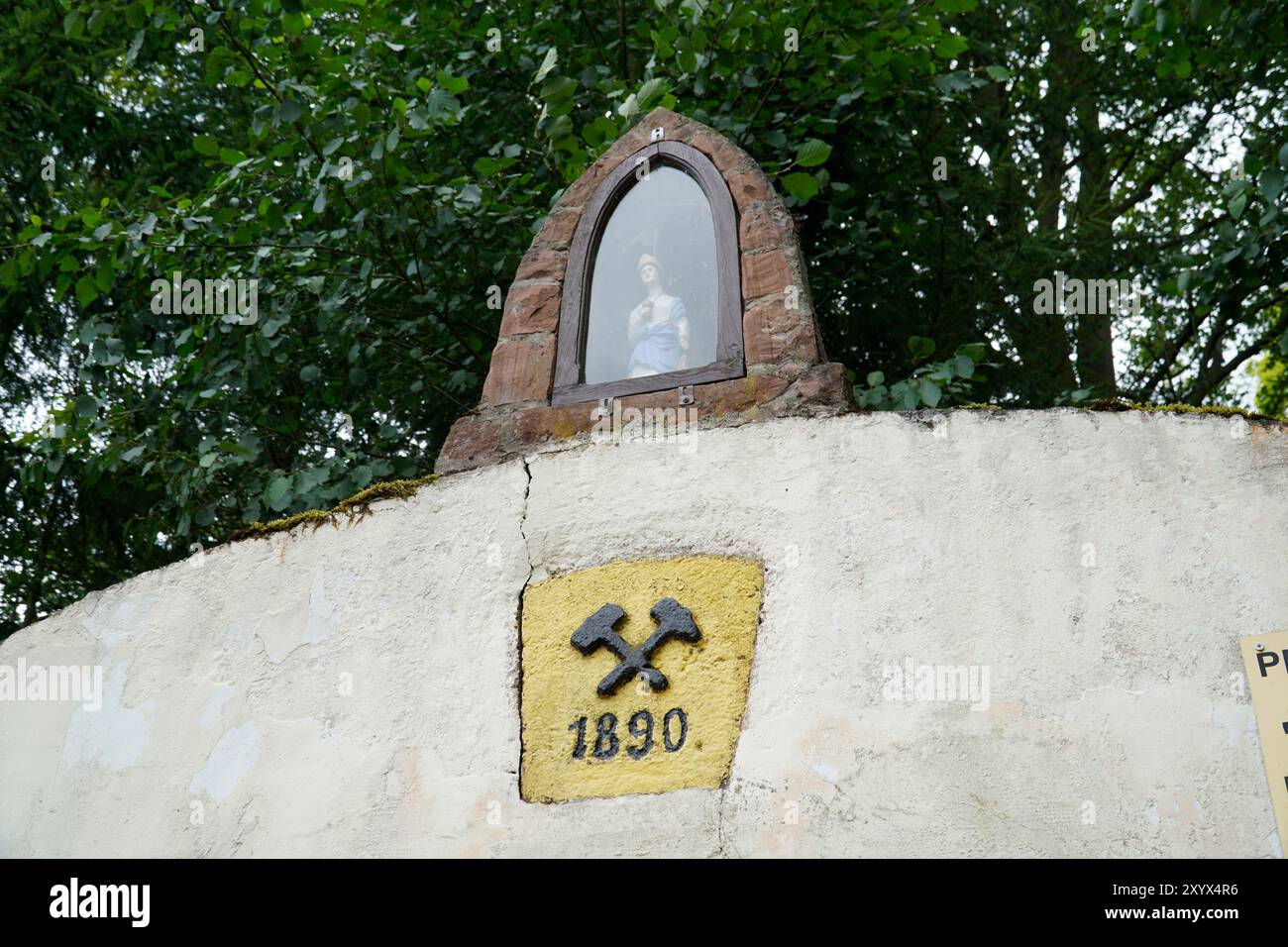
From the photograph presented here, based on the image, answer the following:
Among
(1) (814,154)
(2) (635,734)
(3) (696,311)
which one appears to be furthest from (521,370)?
(1) (814,154)

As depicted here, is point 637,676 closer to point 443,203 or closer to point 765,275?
point 765,275

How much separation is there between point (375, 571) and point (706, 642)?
124 centimetres

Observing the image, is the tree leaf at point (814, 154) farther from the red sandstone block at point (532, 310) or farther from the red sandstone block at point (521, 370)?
the red sandstone block at point (521, 370)

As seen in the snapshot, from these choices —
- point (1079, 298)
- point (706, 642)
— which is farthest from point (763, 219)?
point (1079, 298)

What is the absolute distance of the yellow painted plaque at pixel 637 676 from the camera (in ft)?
14.5

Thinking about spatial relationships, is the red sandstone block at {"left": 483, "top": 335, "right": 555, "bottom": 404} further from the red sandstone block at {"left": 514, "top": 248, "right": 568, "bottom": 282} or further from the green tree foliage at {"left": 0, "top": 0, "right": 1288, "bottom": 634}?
the green tree foliage at {"left": 0, "top": 0, "right": 1288, "bottom": 634}

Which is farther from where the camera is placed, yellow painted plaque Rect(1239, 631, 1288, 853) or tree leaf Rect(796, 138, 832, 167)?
tree leaf Rect(796, 138, 832, 167)

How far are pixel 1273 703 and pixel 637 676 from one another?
182 centimetres

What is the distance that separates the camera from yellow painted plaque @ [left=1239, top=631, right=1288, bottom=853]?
3.87m

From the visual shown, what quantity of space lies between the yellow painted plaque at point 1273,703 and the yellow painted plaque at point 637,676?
55.8 inches

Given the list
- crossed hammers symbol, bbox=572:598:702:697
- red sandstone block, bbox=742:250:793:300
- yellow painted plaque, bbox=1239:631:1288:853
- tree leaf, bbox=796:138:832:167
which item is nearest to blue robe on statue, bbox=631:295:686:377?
red sandstone block, bbox=742:250:793:300

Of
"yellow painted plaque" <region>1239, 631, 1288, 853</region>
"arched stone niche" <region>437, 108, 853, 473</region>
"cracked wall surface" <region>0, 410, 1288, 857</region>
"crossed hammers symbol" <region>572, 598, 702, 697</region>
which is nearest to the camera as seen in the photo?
"yellow painted plaque" <region>1239, 631, 1288, 853</region>

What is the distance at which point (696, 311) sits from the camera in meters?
5.35
